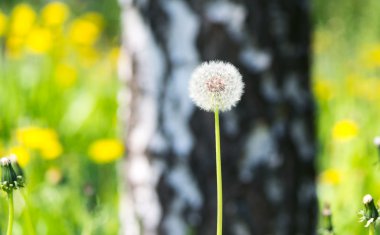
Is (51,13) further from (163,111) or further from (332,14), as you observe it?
(332,14)

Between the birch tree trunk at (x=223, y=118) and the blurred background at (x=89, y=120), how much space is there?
0.75 ft

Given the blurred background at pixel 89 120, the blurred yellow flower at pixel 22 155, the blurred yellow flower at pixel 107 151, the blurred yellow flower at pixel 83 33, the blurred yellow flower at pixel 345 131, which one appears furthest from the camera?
the blurred yellow flower at pixel 83 33

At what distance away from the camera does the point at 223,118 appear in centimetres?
210

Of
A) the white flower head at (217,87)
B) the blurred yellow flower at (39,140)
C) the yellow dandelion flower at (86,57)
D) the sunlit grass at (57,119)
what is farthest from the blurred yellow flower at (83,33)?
the white flower head at (217,87)

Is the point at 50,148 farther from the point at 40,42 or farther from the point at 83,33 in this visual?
the point at 83,33

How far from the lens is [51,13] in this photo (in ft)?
14.2

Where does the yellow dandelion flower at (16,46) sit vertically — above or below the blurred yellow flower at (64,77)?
above

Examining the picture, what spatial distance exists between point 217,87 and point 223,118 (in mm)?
1212

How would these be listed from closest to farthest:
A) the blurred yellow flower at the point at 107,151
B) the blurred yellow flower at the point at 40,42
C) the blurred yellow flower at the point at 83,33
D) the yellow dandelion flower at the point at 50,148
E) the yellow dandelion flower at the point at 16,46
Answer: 1. the yellow dandelion flower at the point at 50,148
2. the blurred yellow flower at the point at 107,151
3. the blurred yellow flower at the point at 40,42
4. the yellow dandelion flower at the point at 16,46
5. the blurred yellow flower at the point at 83,33

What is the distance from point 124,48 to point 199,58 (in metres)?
0.34

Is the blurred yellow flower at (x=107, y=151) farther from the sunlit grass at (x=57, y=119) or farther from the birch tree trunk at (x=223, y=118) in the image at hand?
the birch tree trunk at (x=223, y=118)

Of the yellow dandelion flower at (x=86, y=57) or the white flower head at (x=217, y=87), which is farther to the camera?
the yellow dandelion flower at (x=86, y=57)

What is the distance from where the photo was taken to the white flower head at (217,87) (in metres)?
0.88

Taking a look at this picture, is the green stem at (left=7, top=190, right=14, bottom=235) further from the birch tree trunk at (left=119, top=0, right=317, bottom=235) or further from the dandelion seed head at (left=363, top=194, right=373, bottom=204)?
the birch tree trunk at (left=119, top=0, right=317, bottom=235)
